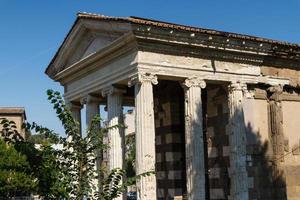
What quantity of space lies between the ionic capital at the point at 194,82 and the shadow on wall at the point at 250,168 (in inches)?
60.9

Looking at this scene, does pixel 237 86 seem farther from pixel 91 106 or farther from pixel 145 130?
pixel 91 106

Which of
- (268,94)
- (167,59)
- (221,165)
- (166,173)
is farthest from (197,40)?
(166,173)

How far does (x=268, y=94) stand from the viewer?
576 inches

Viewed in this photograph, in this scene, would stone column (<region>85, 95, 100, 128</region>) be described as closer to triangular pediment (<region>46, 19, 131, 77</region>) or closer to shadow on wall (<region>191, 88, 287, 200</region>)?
triangular pediment (<region>46, 19, 131, 77</region>)

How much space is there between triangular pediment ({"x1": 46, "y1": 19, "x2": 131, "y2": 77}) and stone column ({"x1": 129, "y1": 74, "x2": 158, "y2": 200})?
1475 mm

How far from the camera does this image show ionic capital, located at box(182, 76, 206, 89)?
42.8ft

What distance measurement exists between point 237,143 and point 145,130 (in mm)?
3178

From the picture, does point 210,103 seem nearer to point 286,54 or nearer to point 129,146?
point 286,54

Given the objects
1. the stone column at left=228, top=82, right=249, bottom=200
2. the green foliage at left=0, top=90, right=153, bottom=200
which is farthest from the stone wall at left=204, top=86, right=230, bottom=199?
the green foliage at left=0, top=90, right=153, bottom=200

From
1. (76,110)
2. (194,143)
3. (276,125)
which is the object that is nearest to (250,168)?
(276,125)

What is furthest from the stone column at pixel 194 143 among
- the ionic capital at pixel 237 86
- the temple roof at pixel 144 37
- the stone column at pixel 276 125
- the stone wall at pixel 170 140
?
the stone wall at pixel 170 140

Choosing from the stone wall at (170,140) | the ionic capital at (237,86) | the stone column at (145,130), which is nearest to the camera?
the stone column at (145,130)

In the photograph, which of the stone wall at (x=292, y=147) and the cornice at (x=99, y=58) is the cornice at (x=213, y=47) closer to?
the cornice at (x=99, y=58)

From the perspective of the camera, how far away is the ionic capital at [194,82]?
13047 mm
